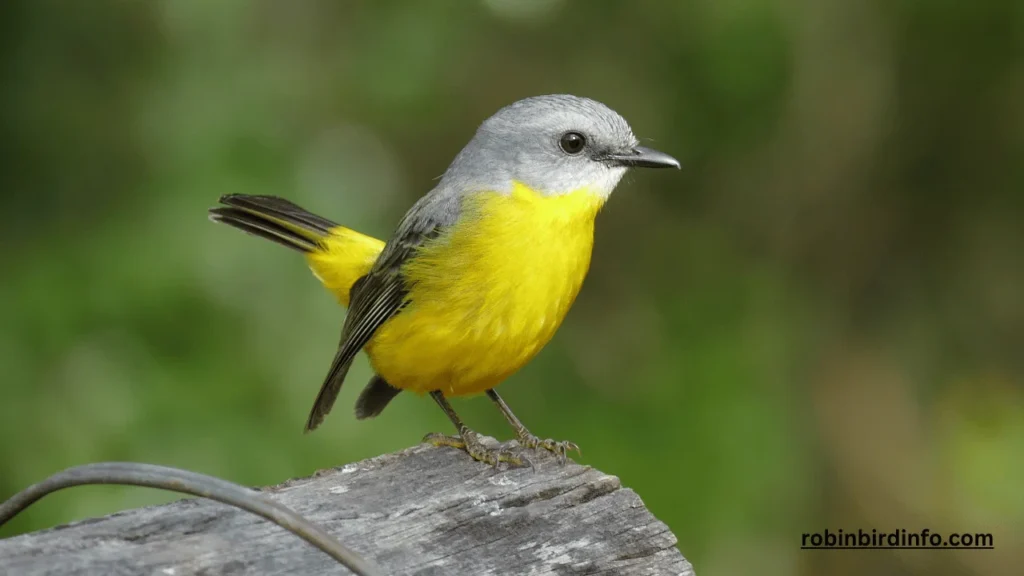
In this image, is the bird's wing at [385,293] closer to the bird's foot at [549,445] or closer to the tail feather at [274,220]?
the tail feather at [274,220]

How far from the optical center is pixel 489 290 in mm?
3885

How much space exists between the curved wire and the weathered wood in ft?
0.70

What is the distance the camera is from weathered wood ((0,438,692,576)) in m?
2.55

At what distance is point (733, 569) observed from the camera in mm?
5199

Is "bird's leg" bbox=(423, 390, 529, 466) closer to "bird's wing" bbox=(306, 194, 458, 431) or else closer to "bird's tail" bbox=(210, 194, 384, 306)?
"bird's wing" bbox=(306, 194, 458, 431)

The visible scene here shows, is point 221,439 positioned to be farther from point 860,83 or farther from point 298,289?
point 860,83

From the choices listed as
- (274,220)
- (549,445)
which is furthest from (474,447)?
(274,220)

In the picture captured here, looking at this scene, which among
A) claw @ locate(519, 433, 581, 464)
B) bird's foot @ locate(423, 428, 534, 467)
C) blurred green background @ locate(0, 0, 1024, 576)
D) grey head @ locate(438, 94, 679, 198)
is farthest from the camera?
blurred green background @ locate(0, 0, 1024, 576)

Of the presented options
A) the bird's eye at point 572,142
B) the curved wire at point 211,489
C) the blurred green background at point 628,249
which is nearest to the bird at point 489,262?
the bird's eye at point 572,142

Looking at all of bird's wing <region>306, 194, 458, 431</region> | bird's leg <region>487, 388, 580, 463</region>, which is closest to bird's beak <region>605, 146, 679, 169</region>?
bird's wing <region>306, 194, 458, 431</region>

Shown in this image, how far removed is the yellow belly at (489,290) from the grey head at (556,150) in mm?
69

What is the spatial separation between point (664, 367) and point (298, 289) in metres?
1.66

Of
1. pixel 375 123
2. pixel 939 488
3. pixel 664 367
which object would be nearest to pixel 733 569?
pixel 664 367

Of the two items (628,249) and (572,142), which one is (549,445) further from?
(628,249)
